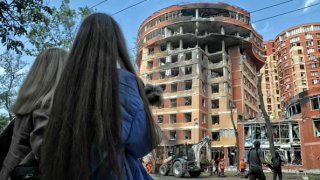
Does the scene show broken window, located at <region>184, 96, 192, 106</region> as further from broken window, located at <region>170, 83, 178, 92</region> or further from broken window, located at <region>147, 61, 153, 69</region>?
broken window, located at <region>147, 61, 153, 69</region>

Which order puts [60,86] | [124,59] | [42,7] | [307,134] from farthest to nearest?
[307,134] → [42,7] → [124,59] → [60,86]

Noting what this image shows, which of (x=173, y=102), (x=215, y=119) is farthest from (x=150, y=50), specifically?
(x=215, y=119)

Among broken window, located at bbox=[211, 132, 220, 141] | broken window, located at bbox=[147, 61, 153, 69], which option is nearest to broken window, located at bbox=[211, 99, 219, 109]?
broken window, located at bbox=[211, 132, 220, 141]

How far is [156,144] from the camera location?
1707mm

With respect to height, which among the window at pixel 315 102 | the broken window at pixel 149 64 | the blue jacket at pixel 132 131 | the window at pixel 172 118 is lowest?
the blue jacket at pixel 132 131

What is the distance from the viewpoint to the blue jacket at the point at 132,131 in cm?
161

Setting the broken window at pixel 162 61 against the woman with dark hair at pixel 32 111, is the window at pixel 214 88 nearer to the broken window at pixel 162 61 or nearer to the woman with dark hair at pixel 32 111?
the broken window at pixel 162 61

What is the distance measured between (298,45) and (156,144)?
111 meters

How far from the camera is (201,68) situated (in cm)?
5444

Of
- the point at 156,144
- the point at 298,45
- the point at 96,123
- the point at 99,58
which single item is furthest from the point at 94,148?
the point at 298,45

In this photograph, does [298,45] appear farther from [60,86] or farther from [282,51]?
[60,86]

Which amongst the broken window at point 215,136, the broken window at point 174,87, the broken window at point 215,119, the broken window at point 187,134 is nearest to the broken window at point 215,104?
the broken window at point 215,119

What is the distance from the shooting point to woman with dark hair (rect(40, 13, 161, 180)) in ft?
5.02

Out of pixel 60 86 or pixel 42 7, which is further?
pixel 42 7
